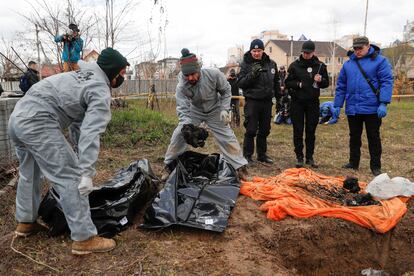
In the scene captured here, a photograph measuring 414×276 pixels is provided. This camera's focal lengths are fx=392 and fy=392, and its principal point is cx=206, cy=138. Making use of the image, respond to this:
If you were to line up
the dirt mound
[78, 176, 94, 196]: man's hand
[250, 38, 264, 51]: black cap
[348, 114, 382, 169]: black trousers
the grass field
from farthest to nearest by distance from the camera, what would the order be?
[250, 38, 264, 51]: black cap < [348, 114, 382, 169]: black trousers < the dirt mound < the grass field < [78, 176, 94, 196]: man's hand

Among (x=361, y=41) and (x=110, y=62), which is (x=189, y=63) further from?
(x=361, y=41)

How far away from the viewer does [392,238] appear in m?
3.50

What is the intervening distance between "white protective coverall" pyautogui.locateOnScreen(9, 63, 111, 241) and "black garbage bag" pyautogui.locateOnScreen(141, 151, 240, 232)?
0.66m

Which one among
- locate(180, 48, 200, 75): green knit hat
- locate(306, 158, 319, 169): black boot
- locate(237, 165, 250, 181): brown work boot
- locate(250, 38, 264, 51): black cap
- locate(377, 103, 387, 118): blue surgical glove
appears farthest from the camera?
locate(306, 158, 319, 169): black boot

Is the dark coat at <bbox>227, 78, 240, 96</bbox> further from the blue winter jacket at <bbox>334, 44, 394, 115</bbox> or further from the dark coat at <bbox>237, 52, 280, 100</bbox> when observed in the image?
the blue winter jacket at <bbox>334, 44, 394, 115</bbox>

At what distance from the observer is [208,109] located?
468 centimetres

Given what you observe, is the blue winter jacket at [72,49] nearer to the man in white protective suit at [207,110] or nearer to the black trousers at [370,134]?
the man in white protective suit at [207,110]

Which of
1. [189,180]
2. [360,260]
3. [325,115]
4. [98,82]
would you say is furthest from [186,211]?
[325,115]

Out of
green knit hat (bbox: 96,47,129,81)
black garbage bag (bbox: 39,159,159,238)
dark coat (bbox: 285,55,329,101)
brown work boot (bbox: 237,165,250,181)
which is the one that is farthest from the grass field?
dark coat (bbox: 285,55,329,101)

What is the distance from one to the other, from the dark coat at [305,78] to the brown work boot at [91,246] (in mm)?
3541

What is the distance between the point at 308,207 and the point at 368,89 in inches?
88.1

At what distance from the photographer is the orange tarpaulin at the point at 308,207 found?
3.45 m

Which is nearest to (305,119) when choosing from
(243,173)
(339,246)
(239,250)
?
(243,173)

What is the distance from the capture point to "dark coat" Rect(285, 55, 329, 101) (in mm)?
5453
